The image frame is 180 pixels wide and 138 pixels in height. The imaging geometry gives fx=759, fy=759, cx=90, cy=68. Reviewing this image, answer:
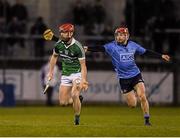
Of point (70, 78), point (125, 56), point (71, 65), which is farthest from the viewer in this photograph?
point (125, 56)

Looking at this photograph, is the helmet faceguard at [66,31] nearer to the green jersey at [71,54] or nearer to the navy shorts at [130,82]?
the green jersey at [71,54]

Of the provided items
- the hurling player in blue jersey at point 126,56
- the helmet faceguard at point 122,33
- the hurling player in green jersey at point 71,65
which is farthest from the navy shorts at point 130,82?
the hurling player in green jersey at point 71,65

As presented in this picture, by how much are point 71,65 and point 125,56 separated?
1698 mm

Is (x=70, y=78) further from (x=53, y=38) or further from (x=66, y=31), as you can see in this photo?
(x=66, y=31)

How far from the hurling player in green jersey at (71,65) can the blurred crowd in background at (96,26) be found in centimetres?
1501

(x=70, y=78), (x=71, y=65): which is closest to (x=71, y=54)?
(x=71, y=65)

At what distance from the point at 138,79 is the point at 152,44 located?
14.6m

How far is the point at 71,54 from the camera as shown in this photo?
1961cm

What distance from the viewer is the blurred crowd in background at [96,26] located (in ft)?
114

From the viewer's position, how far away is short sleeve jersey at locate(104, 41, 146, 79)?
67.6 ft

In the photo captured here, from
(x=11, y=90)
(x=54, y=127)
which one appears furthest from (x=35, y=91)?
(x=54, y=127)

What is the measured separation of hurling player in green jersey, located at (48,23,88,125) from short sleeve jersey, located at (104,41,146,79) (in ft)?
4.65

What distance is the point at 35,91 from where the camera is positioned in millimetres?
35719

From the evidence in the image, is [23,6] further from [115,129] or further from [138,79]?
[115,129]
